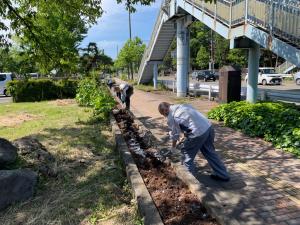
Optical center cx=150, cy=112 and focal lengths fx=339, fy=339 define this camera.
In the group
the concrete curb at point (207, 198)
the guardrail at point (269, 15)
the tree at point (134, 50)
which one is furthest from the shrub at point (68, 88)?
the tree at point (134, 50)

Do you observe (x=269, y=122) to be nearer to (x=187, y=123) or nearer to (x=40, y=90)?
(x=187, y=123)

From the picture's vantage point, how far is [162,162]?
20.1ft

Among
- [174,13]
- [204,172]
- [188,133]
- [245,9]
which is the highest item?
[174,13]

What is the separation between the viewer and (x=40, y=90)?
21359 mm

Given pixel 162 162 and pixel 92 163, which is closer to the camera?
pixel 162 162

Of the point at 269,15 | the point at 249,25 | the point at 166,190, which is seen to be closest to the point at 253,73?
the point at 249,25

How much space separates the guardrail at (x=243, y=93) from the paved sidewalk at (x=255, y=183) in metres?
5.00

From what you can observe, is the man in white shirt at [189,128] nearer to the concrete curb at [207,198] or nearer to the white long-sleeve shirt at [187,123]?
the white long-sleeve shirt at [187,123]

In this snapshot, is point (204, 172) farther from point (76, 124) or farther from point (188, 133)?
point (76, 124)

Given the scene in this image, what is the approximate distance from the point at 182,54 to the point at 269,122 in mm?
12042

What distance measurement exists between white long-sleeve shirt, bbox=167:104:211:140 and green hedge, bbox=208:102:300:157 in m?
2.81

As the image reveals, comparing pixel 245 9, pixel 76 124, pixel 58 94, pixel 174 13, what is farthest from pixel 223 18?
pixel 58 94

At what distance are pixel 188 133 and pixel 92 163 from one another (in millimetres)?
2164

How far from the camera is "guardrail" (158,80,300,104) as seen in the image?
42.5 ft
